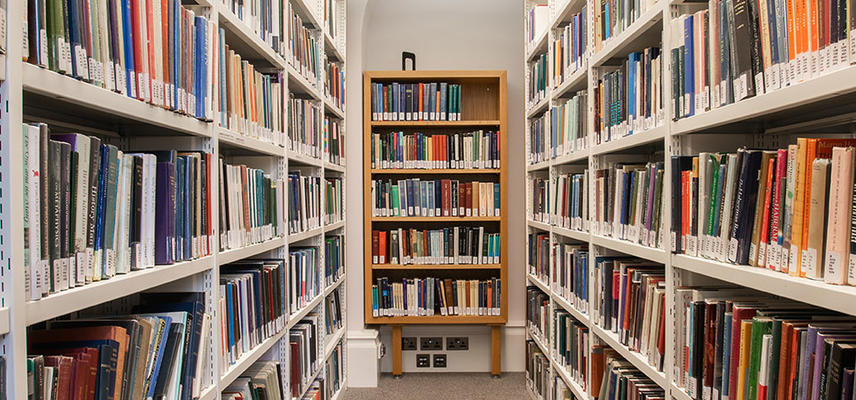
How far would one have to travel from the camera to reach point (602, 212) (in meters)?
2.32

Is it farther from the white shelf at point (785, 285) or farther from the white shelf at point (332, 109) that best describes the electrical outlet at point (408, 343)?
the white shelf at point (785, 285)

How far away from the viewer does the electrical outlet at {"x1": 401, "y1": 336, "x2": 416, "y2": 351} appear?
4.34 meters

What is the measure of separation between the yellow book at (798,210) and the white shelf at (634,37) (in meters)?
0.72

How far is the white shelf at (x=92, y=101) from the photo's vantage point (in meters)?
0.90

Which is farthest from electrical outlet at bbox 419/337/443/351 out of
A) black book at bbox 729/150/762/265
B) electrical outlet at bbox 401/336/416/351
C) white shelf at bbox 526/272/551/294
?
black book at bbox 729/150/762/265

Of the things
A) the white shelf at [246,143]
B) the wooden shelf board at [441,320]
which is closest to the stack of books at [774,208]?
the white shelf at [246,143]

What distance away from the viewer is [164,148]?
1569 mm

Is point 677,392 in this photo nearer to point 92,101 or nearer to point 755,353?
point 755,353

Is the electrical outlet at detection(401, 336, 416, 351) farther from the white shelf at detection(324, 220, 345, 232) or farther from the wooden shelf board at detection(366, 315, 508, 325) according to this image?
the white shelf at detection(324, 220, 345, 232)

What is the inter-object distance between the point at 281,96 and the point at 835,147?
195cm

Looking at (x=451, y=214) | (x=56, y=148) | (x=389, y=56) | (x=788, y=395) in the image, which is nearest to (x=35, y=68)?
(x=56, y=148)

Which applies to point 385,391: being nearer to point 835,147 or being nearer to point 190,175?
point 190,175

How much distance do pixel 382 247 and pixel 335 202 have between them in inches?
26.1

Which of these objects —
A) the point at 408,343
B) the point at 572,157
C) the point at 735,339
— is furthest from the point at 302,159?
the point at 408,343
